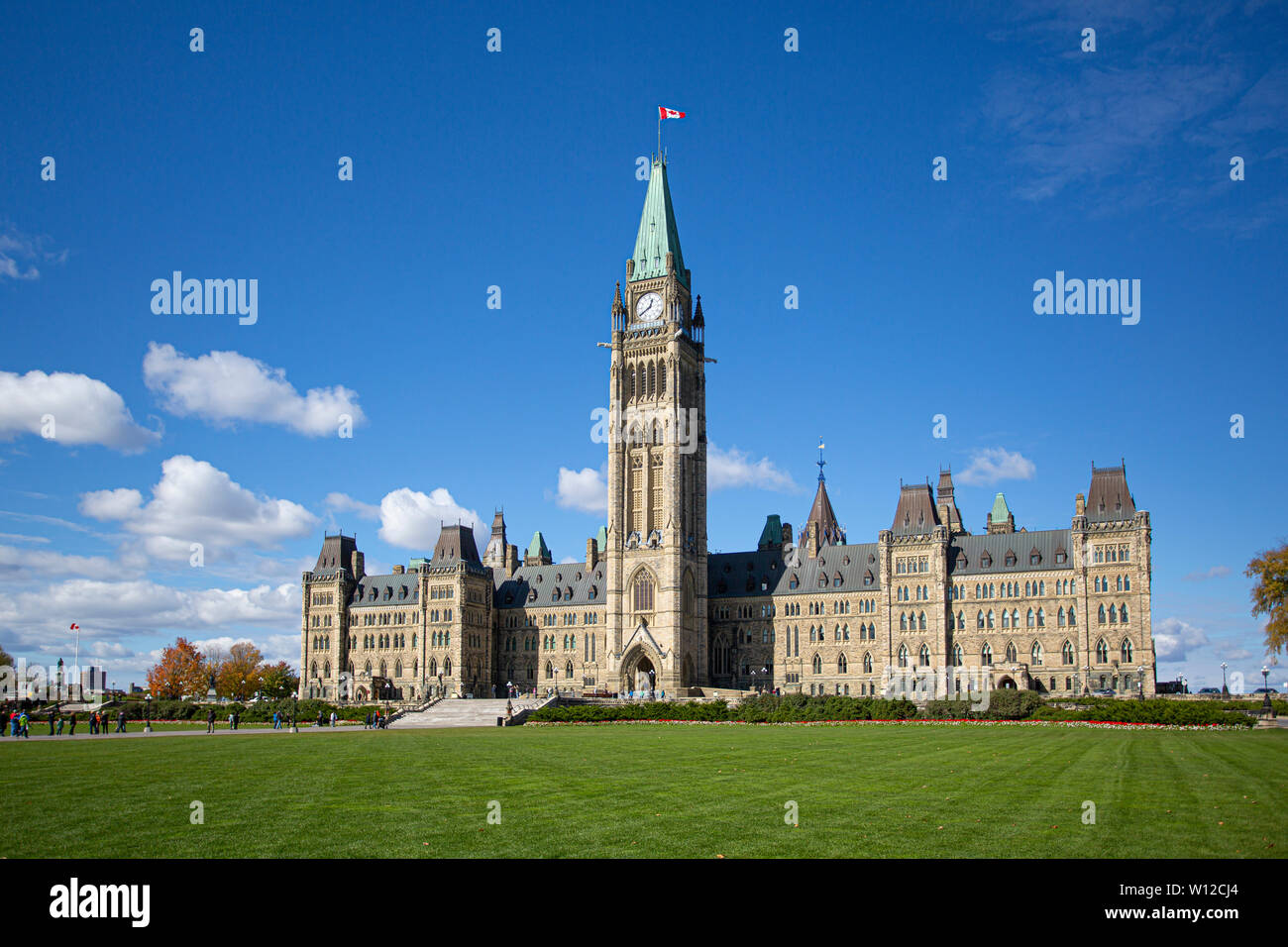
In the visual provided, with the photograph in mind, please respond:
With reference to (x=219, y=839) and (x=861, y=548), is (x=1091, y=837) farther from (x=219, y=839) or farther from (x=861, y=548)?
(x=861, y=548)

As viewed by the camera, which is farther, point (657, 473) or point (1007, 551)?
point (657, 473)

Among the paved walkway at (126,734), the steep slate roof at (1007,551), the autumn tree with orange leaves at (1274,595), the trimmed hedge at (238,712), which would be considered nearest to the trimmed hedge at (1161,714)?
the autumn tree with orange leaves at (1274,595)

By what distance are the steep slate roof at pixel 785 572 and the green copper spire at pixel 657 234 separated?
32.6 meters

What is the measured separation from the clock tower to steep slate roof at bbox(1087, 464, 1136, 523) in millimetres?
40433

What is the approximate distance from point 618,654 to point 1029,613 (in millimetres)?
41214

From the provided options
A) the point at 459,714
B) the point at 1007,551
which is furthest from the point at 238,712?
the point at 1007,551

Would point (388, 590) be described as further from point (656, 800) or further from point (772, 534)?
point (656, 800)

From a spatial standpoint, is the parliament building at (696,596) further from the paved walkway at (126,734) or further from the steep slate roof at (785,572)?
the paved walkway at (126,734)

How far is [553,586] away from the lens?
131 m

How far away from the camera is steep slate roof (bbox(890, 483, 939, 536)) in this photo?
10888 cm

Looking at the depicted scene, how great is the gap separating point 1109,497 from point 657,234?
5601cm

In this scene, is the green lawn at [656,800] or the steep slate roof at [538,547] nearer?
the green lawn at [656,800]

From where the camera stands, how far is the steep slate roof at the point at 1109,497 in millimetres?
98188

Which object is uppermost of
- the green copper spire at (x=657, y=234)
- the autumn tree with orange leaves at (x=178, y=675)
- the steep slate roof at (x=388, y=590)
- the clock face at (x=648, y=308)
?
the green copper spire at (x=657, y=234)
